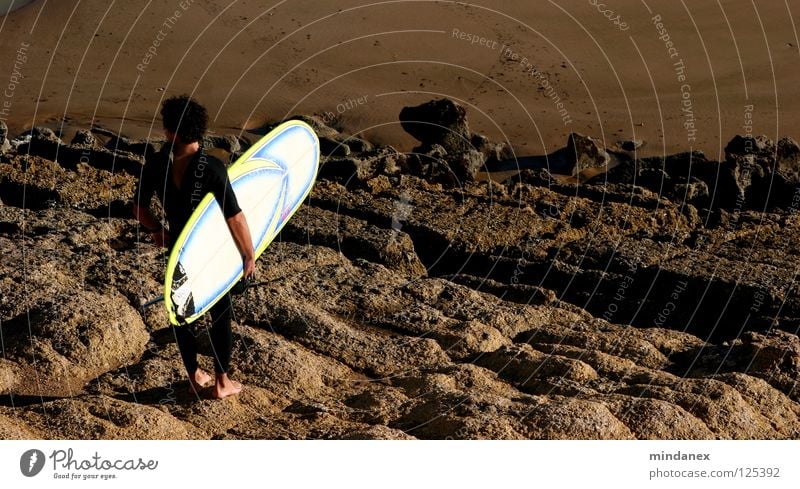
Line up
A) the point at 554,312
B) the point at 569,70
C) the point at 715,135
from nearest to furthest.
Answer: the point at 554,312, the point at 715,135, the point at 569,70

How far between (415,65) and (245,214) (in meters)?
11.1

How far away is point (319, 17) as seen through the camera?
63.7ft

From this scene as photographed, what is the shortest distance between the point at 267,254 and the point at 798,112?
10.7m

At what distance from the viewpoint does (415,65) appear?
18.3m

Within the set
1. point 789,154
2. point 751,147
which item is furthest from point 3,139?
point 789,154

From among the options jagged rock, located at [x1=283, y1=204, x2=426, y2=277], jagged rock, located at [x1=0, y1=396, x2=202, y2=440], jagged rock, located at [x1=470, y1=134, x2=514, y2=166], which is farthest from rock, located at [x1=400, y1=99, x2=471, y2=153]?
jagged rock, located at [x1=0, y1=396, x2=202, y2=440]

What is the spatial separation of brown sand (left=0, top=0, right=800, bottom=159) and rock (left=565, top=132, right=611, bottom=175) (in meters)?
0.84

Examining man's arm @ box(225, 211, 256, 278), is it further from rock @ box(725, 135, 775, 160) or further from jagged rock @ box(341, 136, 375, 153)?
jagged rock @ box(341, 136, 375, 153)

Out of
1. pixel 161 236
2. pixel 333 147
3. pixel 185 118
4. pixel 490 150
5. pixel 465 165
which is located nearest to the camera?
pixel 185 118

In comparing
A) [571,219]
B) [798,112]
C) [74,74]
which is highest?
[798,112]

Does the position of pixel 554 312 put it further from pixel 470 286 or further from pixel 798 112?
pixel 798 112

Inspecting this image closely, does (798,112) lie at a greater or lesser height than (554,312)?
greater

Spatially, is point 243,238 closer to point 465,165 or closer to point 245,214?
point 245,214
